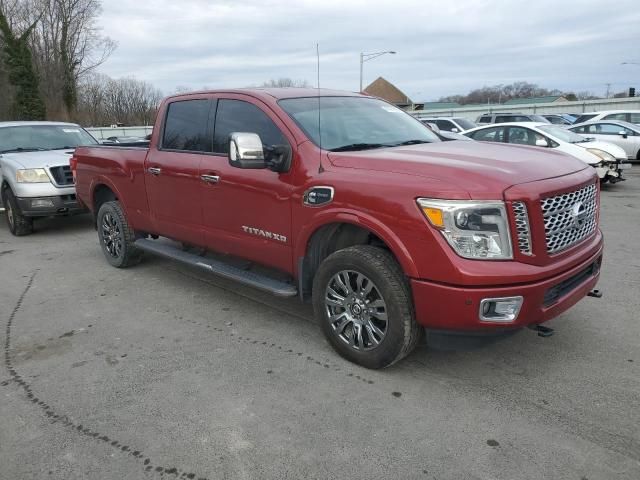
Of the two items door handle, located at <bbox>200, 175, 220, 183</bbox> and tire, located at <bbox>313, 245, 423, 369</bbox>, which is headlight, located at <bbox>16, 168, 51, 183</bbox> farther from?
tire, located at <bbox>313, 245, 423, 369</bbox>

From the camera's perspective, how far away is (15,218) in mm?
8359

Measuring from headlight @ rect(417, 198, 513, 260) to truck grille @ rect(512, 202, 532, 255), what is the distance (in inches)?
2.6

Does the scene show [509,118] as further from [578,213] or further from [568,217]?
[568,217]

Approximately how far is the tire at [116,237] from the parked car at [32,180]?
194 centimetres

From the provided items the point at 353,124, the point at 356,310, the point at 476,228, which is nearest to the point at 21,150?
the point at 353,124

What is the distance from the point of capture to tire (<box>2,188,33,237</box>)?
8.25 m

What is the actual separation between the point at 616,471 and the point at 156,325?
11.5 ft

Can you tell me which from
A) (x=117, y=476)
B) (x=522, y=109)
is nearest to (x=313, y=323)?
(x=117, y=476)

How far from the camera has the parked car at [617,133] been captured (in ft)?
51.4

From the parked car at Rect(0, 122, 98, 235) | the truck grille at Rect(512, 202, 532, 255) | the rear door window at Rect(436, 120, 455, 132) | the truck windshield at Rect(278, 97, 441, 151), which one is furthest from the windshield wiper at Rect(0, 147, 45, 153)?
the rear door window at Rect(436, 120, 455, 132)

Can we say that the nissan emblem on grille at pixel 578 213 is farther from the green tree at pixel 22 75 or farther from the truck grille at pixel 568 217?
the green tree at pixel 22 75

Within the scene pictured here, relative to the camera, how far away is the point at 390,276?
3.30m

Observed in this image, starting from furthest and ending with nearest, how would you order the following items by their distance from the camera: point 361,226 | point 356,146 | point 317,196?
point 356,146
point 317,196
point 361,226

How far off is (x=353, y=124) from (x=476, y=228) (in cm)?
171
